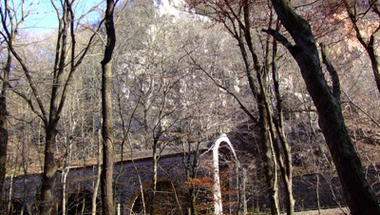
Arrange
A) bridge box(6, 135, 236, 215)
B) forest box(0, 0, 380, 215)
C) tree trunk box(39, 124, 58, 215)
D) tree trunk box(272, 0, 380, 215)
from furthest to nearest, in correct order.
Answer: bridge box(6, 135, 236, 215) < tree trunk box(39, 124, 58, 215) < forest box(0, 0, 380, 215) < tree trunk box(272, 0, 380, 215)

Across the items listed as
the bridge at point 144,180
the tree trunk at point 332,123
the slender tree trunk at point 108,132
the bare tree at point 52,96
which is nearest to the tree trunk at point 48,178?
the bare tree at point 52,96

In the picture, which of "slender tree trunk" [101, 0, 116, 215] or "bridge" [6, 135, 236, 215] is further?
"bridge" [6, 135, 236, 215]

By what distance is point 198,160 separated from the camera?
13.2 metres

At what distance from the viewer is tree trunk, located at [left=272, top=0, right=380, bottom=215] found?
285 cm

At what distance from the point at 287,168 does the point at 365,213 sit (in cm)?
269

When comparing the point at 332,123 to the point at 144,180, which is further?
the point at 144,180

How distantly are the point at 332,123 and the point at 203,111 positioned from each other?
11.3 m

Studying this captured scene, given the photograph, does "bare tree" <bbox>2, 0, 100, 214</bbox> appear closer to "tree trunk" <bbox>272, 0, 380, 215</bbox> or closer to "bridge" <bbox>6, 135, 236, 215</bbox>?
"bridge" <bbox>6, 135, 236, 215</bbox>

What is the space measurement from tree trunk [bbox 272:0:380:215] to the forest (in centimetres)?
1

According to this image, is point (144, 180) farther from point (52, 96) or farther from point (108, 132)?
point (108, 132)

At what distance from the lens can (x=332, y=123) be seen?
124 inches

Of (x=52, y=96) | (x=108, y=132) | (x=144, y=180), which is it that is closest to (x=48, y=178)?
(x=52, y=96)

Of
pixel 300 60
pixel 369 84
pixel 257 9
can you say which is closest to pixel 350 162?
pixel 300 60

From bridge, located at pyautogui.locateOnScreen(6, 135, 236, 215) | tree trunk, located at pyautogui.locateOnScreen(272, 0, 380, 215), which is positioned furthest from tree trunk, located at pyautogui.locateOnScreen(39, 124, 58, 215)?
tree trunk, located at pyautogui.locateOnScreen(272, 0, 380, 215)
